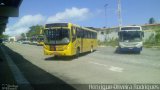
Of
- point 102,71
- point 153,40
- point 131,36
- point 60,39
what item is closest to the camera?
point 102,71

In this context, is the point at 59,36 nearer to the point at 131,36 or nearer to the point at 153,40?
the point at 131,36

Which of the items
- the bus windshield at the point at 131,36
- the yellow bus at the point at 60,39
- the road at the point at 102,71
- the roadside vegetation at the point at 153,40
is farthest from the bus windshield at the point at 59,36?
the roadside vegetation at the point at 153,40

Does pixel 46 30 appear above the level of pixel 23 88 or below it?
above

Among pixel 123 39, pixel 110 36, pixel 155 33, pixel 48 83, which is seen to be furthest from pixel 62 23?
pixel 110 36

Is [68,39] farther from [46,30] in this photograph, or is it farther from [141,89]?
[141,89]

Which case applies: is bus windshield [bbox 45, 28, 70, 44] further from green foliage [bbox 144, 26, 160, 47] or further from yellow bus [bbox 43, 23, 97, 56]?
green foliage [bbox 144, 26, 160, 47]

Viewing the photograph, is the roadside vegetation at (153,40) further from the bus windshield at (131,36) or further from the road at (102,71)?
the road at (102,71)

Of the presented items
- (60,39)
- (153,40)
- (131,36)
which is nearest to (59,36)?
A: (60,39)

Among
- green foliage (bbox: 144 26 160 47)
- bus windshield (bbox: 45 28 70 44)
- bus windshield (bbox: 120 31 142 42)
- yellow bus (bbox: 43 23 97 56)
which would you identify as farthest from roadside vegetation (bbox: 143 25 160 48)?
bus windshield (bbox: 45 28 70 44)

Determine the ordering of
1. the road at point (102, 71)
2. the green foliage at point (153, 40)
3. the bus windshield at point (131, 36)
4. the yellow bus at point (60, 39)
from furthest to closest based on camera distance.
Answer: the green foliage at point (153, 40)
the bus windshield at point (131, 36)
the yellow bus at point (60, 39)
the road at point (102, 71)

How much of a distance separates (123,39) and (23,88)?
21.9m

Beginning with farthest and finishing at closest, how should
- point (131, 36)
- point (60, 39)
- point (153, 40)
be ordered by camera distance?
point (153, 40) → point (131, 36) → point (60, 39)

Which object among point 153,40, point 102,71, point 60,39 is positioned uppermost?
point 60,39

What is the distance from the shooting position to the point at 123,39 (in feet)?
104
